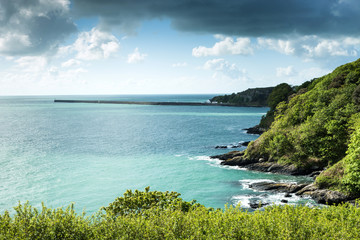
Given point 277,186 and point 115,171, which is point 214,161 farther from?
point 115,171

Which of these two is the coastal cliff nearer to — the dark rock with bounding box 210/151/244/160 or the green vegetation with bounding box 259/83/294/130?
the dark rock with bounding box 210/151/244/160

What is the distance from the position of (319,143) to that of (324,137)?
4.99 ft

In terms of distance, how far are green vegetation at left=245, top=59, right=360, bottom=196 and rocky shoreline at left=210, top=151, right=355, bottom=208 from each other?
1110mm

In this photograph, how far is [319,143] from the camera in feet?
178

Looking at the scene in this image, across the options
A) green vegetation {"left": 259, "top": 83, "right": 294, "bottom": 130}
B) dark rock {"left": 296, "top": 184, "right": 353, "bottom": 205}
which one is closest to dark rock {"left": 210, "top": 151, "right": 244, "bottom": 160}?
dark rock {"left": 296, "top": 184, "right": 353, "bottom": 205}

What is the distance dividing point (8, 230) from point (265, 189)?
131 ft

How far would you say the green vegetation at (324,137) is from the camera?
43.0m

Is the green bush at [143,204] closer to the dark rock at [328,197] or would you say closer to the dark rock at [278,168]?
the dark rock at [328,197]

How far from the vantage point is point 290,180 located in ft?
172

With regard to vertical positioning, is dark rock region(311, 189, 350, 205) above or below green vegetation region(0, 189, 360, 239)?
below

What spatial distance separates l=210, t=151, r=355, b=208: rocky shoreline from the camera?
4074cm

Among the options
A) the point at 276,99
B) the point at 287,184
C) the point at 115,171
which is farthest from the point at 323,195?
the point at 276,99

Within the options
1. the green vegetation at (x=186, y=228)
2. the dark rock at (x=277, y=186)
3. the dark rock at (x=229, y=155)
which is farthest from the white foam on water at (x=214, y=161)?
the green vegetation at (x=186, y=228)

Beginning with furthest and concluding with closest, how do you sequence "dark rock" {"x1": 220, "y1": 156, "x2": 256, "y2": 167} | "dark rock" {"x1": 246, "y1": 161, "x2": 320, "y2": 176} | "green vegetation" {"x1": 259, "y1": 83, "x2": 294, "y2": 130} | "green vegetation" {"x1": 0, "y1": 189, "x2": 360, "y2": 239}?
"green vegetation" {"x1": 259, "y1": 83, "x2": 294, "y2": 130} → "dark rock" {"x1": 220, "y1": 156, "x2": 256, "y2": 167} → "dark rock" {"x1": 246, "y1": 161, "x2": 320, "y2": 176} → "green vegetation" {"x1": 0, "y1": 189, "x2": 360, "y2": 239}
